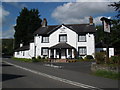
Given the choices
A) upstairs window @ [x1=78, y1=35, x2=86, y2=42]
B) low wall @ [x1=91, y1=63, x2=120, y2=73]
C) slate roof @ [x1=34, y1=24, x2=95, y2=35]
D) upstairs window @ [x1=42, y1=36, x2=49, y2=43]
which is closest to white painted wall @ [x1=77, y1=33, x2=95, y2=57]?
upstairs window @ [x1=78, y1=35, x2=86, y2=42]

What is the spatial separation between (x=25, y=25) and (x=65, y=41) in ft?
112

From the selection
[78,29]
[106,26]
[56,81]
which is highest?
[78,29]

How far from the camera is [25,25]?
69875mm

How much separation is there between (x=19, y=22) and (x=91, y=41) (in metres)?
40.4

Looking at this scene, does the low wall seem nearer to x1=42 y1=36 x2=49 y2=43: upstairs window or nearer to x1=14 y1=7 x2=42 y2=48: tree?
x1=42 y1=36 x2=49 y2=43: upstairs window

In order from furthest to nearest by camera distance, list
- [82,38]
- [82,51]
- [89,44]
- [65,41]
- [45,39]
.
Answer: [45,39], [65,41], [82,38], [82,51], [89,44]

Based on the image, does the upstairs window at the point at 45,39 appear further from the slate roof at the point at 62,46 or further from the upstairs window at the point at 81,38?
the upstairs window at the point at 81,38

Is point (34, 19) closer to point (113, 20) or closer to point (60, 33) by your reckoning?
point (60, 33)

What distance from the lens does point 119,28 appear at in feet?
53.1

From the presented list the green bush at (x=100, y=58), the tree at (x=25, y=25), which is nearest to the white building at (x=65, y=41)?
the green bush at (x=100, y=58)

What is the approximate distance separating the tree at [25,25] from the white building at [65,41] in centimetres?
2663

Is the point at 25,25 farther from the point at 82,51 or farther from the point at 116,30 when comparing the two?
the point at 116,30

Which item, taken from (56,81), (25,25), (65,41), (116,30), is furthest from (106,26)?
(25,25)

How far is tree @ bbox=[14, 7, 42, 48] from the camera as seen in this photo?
2699 inches
